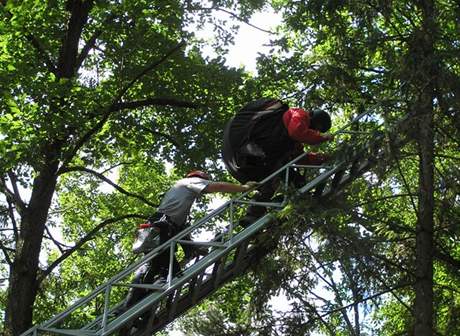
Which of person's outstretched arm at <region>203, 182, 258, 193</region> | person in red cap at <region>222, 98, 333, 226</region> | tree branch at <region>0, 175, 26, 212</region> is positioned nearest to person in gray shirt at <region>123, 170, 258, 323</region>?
person's outstretched arm at <region>203, 182, 258, 193</region>

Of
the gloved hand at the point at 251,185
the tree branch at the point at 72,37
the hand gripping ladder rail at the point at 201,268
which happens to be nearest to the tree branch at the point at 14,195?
the tree branch at the point at 72,37

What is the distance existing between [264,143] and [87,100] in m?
4.59

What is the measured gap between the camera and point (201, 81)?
44.3 ft

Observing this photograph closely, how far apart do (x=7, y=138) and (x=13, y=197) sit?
1.80m

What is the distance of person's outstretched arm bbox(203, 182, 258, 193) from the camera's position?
7.25m

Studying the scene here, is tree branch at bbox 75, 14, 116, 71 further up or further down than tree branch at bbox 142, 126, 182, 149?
further up

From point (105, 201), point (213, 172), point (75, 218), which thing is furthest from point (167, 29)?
point (75, 218)

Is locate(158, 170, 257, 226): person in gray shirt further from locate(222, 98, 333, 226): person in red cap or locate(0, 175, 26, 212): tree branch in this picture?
locate(0, 175, 26, 212): tree branch

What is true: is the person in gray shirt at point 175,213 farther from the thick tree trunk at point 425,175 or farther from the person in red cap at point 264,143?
the thick tree trunk at point 425,175

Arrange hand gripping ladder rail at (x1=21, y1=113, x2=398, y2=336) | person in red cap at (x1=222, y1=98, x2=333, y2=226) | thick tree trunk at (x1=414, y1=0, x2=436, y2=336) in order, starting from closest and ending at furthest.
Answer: hand gripping ladder rail at (x1=21, y1=113, x2=398, y2=336), thick tree trunk at (x1=414, y1=0, x2=436, y2=336), person in red cap at (x1=222, y1=98, x2=333, y2=226)

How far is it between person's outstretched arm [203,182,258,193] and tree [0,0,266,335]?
442 cm

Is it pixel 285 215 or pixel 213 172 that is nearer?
pixel 285 215

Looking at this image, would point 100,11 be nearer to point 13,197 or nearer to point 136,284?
point 13,197

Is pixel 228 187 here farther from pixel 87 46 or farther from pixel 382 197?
pixel 87 46
